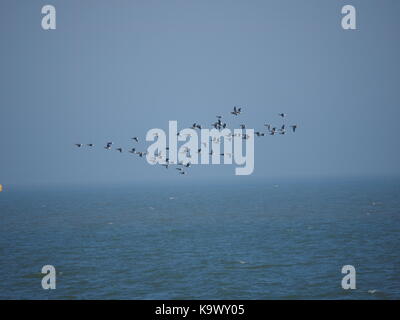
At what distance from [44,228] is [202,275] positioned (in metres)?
67.5

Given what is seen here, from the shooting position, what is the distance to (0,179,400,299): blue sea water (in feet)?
212

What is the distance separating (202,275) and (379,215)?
7987 centimetres

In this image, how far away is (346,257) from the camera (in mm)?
85812

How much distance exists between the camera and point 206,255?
89375mm

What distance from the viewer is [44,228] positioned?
130375 mm

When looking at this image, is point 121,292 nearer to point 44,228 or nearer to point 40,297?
point 40,297

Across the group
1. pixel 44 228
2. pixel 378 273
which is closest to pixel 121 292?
pixel 378 273

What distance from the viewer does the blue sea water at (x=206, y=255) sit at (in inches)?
2542
